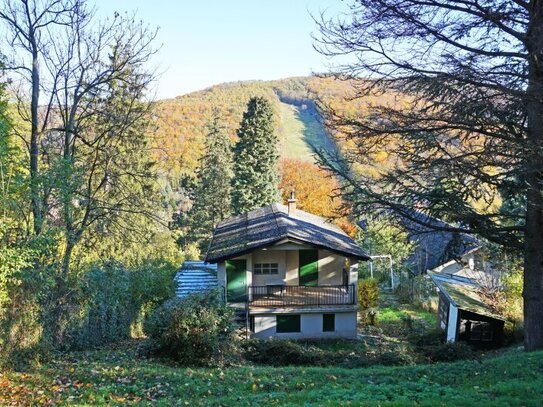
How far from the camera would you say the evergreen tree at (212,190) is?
4262 centimetres

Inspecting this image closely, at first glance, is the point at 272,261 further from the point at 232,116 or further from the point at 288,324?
the point at 232,116

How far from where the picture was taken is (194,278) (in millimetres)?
24938

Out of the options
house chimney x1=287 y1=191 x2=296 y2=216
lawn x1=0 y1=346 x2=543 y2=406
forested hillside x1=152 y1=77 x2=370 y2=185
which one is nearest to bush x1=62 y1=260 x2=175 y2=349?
lawn x1=0 y1=346 x2=543 y2=406

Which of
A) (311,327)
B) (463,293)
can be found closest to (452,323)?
(463,293)

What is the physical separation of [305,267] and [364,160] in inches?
493

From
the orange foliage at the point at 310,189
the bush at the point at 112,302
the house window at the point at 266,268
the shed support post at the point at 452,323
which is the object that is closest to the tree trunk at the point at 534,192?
the shed support post at the point at 452,323

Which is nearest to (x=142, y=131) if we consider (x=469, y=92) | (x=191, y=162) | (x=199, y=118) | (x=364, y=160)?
(x=364, y=160)

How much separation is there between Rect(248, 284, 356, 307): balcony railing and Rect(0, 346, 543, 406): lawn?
30.9 feet

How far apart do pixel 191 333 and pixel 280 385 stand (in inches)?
170

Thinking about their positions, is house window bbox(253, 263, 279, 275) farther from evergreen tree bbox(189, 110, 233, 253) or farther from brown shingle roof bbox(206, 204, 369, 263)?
evergreen tree bbox(189, 110, 233, 253)

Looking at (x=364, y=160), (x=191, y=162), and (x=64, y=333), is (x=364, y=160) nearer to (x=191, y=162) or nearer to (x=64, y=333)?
(x=64, y=333)

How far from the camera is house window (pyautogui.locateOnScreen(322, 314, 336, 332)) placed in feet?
68.1

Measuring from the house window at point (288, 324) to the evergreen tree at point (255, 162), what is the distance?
62.6ft

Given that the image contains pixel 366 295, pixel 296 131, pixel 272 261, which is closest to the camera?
pixel 272 261
